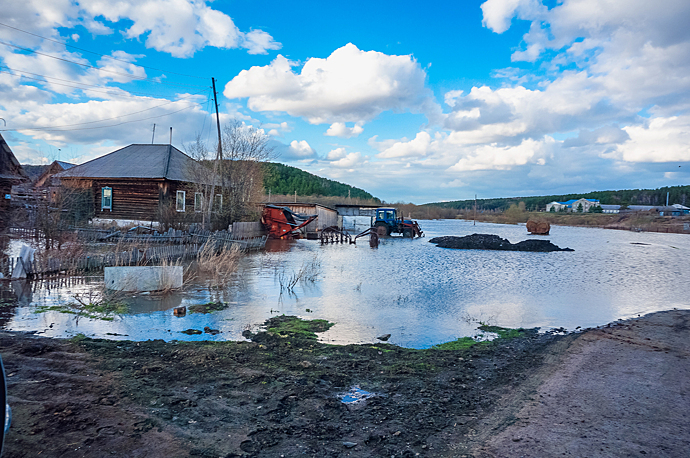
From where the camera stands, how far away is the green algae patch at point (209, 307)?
9.85 metres

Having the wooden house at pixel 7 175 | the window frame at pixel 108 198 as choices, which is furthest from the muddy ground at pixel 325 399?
the window frame at pixel 108 198

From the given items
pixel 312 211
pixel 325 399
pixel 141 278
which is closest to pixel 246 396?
pixel 325 399

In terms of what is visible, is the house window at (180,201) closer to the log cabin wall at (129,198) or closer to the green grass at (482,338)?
the log cabin wall at (129,198)

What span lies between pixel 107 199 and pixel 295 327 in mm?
24913

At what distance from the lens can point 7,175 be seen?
19.3 m

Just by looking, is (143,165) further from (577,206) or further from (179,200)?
(577,206)

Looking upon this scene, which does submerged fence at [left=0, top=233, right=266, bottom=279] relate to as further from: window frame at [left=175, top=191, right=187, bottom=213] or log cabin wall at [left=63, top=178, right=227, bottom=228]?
window frame at [left=175, top=191, right=187, bottom=213]

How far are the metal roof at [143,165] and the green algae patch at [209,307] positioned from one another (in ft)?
61.3

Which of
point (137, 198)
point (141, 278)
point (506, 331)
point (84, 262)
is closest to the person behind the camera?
point (506, 331)

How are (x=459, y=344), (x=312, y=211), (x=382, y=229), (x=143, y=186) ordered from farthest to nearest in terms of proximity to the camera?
(x=312, y=211), (x=382, y=229), (x=143, y=186), (x=459, y=344)

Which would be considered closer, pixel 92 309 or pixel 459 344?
pixel 459 344

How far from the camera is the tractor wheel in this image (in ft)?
131

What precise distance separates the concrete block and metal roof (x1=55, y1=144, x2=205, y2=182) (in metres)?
16.6

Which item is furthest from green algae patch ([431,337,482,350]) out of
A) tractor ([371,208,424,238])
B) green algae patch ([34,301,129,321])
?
tractor ([371,208,424,238])
